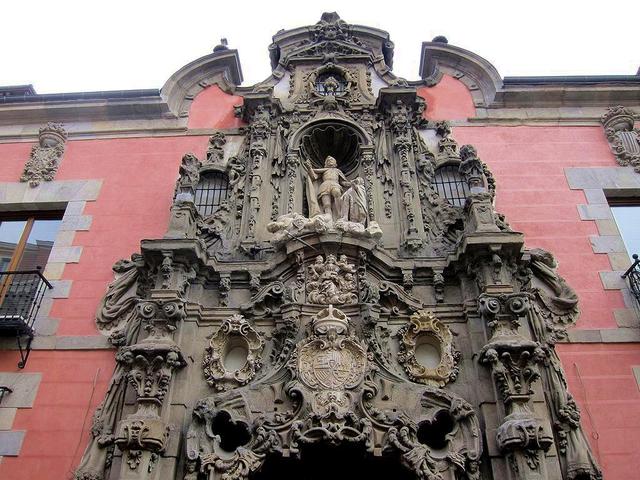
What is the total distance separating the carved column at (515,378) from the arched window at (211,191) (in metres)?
4.74

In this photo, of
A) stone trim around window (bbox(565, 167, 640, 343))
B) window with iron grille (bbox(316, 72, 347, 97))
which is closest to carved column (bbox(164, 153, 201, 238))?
window with iron grille (bbox(316, 72, 347, 97))

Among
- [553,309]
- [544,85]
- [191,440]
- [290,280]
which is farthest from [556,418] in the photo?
[544,85]

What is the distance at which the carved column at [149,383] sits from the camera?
19.7ft

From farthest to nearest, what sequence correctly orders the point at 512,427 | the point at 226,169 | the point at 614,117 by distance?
the point at 614,117
the point at 226,169
the point at 512,427

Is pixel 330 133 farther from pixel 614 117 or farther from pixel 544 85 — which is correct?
pixel 614 117

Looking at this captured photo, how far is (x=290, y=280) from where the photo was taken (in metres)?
7.67

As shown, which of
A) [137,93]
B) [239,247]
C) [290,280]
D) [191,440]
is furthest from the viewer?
[137,93]

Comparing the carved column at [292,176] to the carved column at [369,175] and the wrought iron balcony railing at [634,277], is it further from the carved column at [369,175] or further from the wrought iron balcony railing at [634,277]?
the wrought iron balcony railing at [634,277]

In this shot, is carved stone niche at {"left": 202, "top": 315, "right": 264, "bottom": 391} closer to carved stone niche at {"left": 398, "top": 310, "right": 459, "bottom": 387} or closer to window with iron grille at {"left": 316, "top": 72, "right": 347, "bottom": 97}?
carved stone niche at {"left": 398, "top": 310, "right": 459, "bottom": 387}

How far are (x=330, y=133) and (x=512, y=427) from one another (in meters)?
5.99

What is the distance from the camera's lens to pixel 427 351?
720 centimetres

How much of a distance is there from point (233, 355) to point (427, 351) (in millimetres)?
2610

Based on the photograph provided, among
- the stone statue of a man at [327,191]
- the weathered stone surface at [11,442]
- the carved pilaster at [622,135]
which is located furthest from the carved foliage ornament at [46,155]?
the carved pilaster at [622,135]

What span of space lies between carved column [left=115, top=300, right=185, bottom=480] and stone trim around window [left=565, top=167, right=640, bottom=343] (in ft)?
17.8
